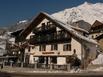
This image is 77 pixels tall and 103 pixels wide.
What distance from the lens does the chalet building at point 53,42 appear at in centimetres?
6578

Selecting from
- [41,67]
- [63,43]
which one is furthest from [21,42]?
[41,67]

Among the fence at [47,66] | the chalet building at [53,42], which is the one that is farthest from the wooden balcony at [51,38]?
the fence at [47,66]

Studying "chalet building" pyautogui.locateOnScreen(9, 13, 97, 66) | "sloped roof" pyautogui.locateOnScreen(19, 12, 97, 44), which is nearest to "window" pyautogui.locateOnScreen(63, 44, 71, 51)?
"chalet building" pyautogui.locateOnScreen(9, 13, 97, 66)

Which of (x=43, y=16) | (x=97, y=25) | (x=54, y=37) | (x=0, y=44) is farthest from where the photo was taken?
(x=0, y=44)

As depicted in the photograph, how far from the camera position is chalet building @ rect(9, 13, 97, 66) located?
216ft

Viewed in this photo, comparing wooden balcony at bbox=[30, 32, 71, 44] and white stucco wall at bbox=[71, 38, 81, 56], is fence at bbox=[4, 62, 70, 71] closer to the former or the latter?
white stucco wall at bbox=[71, 38, 81, 56]

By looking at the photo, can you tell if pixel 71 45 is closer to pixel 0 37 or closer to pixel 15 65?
pixel 15 65

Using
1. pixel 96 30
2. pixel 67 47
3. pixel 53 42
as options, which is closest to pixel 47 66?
pixel 67 47

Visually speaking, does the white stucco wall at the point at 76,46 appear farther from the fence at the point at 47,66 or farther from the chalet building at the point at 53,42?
the fence at the point at 47,66

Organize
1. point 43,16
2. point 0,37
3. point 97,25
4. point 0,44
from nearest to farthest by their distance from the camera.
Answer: point 43,16, point 97,25, point 0,44, point 0,37

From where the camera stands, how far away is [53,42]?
70250 millimetres

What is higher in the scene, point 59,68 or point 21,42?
point 21,42

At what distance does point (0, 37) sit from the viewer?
110438 millimetres

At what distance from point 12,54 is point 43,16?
14.4m
